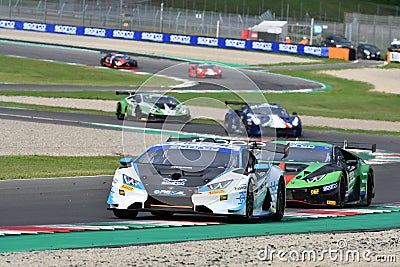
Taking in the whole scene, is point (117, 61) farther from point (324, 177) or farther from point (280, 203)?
point (280, 203)

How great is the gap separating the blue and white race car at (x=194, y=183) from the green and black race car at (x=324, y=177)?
8.17 ft

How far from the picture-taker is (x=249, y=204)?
43.0 ft

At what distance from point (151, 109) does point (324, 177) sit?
1976 cm

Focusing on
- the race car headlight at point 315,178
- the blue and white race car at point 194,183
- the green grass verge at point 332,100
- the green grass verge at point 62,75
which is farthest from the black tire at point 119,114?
the blue and white race car at point 194,183

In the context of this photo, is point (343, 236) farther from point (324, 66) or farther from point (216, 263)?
point (324, 66)

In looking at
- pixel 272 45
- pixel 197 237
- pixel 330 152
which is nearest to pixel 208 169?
pixel 197 237

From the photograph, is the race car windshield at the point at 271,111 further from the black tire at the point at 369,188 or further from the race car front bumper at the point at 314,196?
the race car front bumper at the point at 314,196

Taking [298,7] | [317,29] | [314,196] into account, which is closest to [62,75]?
[317,29]

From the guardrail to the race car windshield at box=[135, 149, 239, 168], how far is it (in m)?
68.6

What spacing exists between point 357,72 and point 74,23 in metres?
30.3

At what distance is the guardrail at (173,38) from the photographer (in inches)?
3263

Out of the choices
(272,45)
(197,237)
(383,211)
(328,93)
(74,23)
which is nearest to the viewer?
(197,237)

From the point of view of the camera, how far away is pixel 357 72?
69438 mm

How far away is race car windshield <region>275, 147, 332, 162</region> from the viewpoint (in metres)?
17.2
